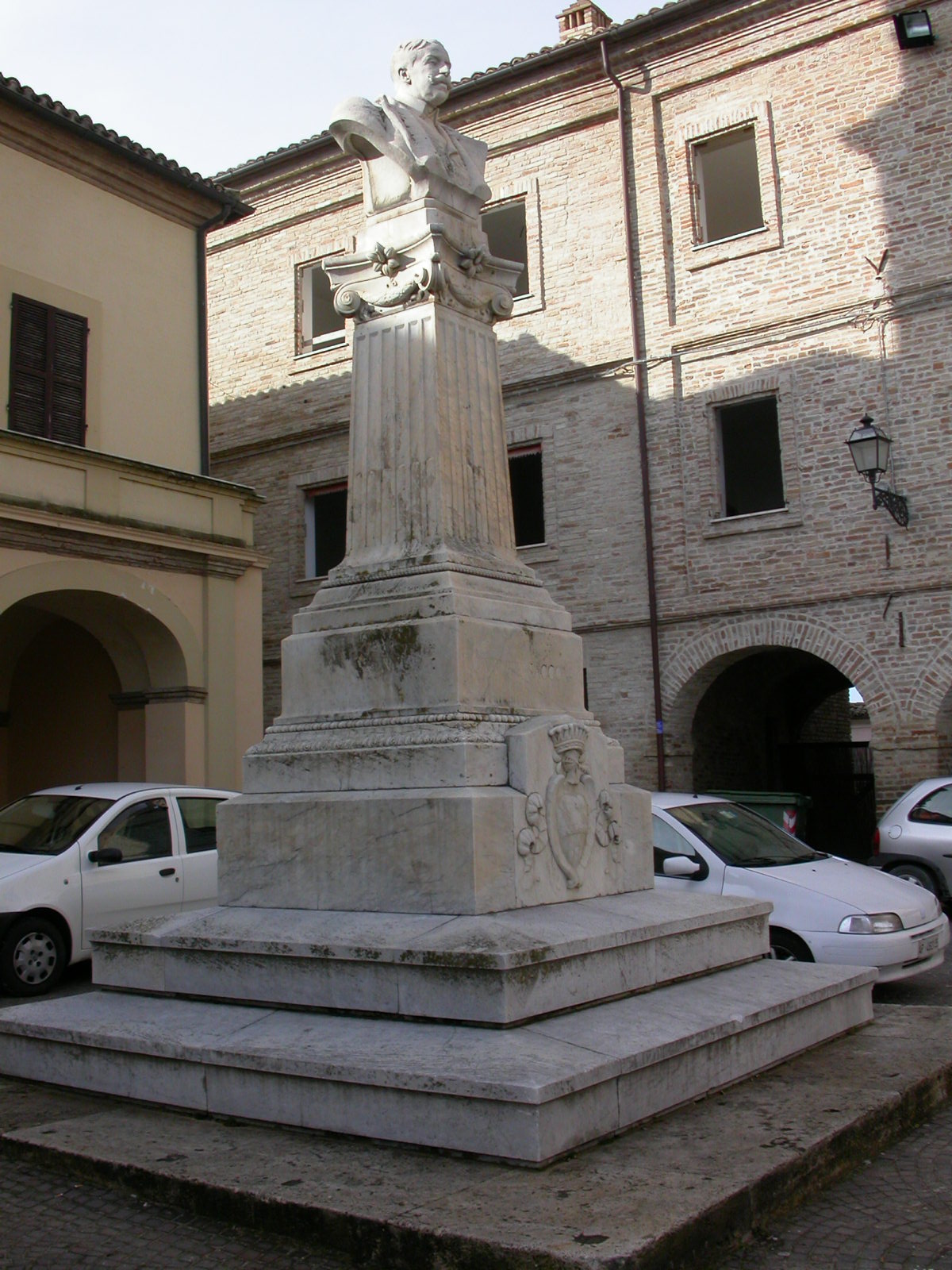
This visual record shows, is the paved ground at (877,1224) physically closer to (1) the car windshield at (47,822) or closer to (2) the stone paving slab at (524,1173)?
(2) the stone paving slab at (524,1173)

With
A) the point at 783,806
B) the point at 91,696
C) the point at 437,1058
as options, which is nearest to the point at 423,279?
the point at 437,1058

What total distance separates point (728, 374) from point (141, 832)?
1027cm

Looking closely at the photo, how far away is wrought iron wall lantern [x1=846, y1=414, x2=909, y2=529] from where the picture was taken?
14.0 metres

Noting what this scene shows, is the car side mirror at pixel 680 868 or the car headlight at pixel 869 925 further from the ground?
the car side mirror at pixel 680 868

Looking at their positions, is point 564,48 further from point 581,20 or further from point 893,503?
point 893,503

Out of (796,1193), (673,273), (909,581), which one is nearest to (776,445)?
(673,273)

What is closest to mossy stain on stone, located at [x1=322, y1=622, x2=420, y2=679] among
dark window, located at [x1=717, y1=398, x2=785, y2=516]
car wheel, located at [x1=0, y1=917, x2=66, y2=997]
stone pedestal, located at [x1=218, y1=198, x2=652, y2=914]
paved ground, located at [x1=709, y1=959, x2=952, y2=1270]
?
stone pedestal, located at [x1=218, y1=198, x2=652, y2=914]

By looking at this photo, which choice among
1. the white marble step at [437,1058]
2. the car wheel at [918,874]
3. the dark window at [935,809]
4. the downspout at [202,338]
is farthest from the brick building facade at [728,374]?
the white marble step at [437,1058]

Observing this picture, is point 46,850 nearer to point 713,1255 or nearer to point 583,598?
point 713,1255

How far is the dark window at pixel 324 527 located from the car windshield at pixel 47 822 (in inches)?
404

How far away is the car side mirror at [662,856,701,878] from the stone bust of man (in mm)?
4340

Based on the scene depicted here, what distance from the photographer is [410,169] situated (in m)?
5.91

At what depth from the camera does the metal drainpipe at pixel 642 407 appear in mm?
16172

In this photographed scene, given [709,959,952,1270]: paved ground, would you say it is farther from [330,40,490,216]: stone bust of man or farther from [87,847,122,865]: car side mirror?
[87,847,122,865]: car side mirror
